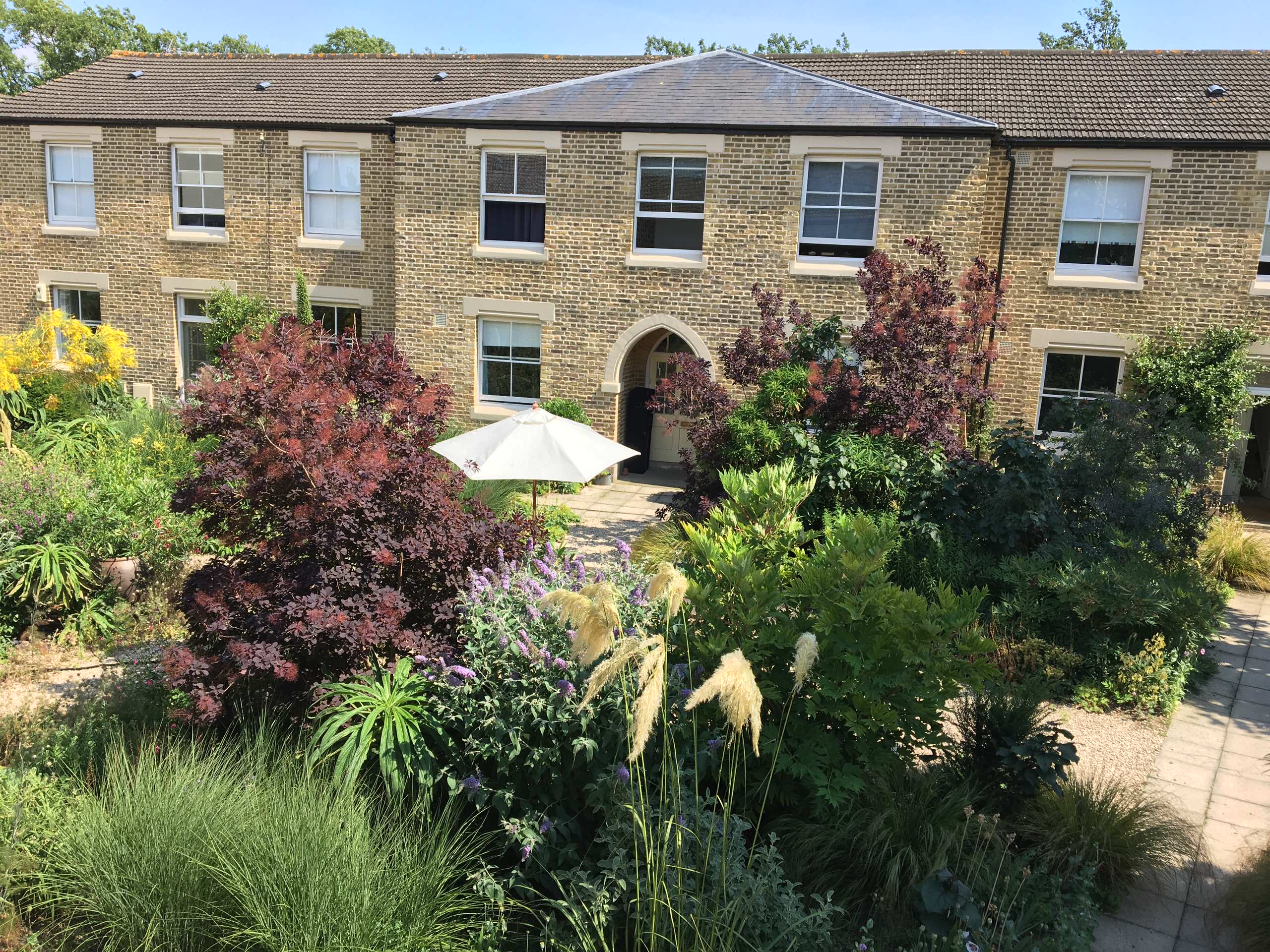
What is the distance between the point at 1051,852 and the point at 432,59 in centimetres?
1981

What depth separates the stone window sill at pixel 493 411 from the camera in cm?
1691

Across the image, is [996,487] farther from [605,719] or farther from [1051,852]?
[605,719]

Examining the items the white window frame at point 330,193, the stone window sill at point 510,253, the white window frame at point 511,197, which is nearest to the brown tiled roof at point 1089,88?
the white window frame at point 511,197

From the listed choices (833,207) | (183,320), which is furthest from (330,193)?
(833,207)

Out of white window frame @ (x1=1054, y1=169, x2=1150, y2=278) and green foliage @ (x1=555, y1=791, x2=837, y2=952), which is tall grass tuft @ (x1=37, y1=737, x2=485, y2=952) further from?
white window frame @ (x1=1054, y1=169, x2=1150, y2=278)

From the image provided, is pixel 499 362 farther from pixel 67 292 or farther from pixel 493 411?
pixel 67 292

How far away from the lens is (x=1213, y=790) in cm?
661

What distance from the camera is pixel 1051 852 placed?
514cm

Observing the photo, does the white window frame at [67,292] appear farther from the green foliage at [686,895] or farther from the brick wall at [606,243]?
the green foliage at [686,895]

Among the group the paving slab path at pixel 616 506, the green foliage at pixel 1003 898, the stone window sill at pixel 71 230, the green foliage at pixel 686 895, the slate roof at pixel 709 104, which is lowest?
the paving slab path at pixel 616 506

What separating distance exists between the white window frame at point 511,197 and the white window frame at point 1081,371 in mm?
8743

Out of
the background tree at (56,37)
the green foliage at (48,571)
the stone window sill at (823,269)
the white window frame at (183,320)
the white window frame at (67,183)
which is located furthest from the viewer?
the background tree at (56,37)

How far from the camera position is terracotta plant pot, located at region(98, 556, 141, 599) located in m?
8.95

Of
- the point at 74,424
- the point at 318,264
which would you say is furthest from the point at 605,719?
the point at 318,264
